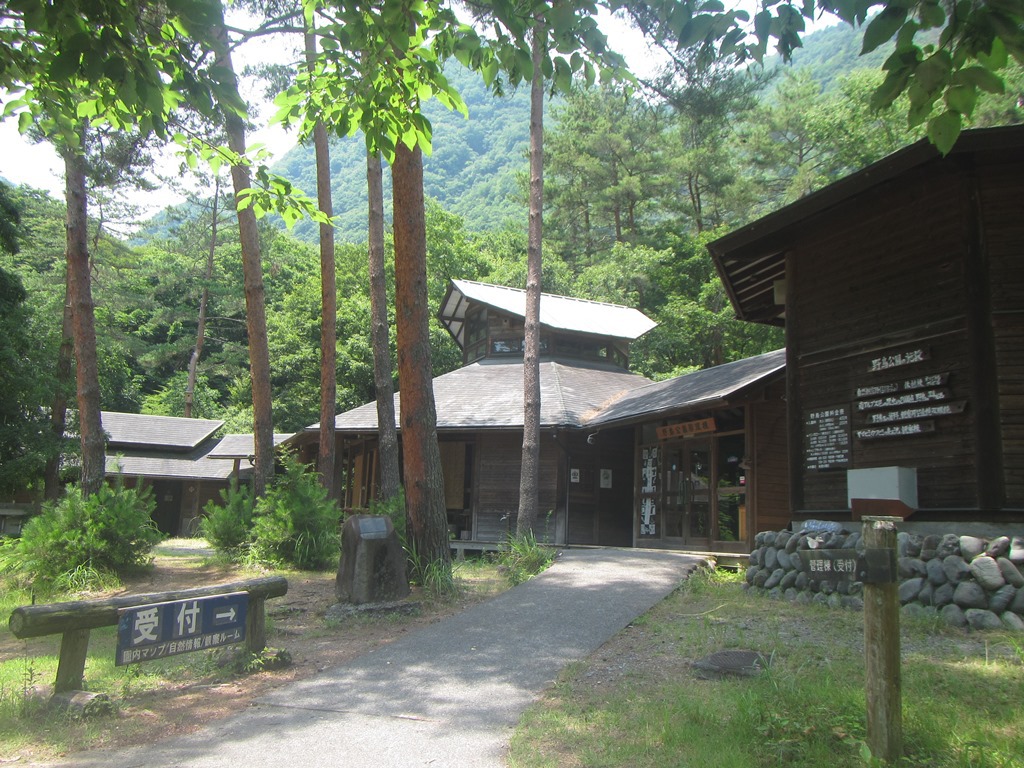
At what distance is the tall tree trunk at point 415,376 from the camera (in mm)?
9922

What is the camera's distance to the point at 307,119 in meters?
5.86

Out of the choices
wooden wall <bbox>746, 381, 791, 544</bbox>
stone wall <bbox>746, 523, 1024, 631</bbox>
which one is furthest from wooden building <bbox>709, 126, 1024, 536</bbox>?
wooden wall <bbox>746, 381, 791, 544</bbox>

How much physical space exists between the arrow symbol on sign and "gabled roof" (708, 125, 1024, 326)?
7.11 m

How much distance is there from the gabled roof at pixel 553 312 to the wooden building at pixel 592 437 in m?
0.05

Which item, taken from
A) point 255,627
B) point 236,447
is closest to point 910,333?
point 255,627

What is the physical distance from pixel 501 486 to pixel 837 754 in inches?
552

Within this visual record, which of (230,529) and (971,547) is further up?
(971,547)

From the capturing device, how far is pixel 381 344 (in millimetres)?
15336

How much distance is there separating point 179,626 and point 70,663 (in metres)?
0.76

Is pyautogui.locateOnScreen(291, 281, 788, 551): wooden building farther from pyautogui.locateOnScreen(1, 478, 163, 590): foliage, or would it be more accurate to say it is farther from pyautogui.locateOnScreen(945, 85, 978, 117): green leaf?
pyautogui.locateOnScreen(945, 85, 978, 117): green leaf

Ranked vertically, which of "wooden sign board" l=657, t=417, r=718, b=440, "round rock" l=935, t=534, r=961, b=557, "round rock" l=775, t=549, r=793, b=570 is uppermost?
"wooden sign board" l=657, t=417, r=718, b=440

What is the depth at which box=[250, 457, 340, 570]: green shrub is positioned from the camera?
12734 mm

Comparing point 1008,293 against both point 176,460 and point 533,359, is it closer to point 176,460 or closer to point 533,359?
point 533,359

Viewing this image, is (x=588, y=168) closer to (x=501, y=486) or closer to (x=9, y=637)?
(x=501, y=486)
